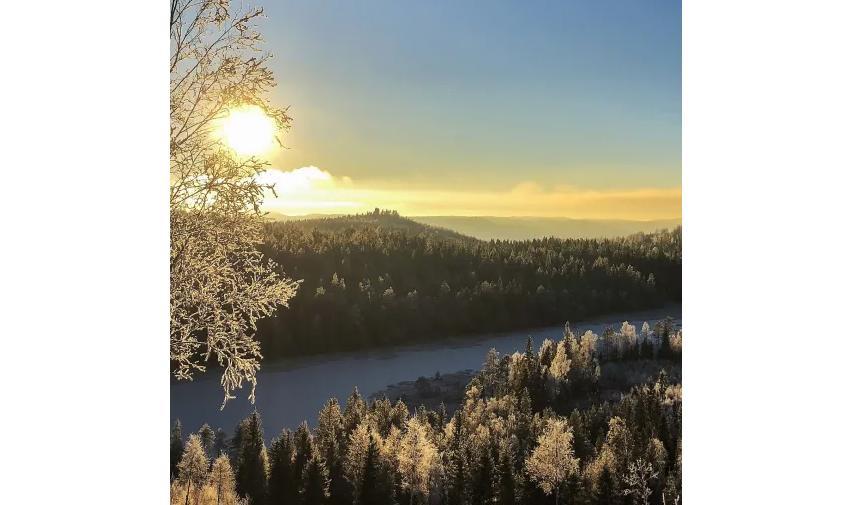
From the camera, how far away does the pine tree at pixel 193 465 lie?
4.12m

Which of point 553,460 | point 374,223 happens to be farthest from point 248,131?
point 553,460

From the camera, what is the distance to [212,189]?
4.24m

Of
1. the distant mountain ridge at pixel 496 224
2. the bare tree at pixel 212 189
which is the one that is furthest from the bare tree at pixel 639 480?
the bare tree at pixel 212 189

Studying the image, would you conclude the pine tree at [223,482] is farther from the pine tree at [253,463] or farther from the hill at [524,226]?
the hill at [524,226]

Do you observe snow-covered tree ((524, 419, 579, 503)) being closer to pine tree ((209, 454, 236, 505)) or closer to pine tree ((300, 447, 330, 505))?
pine tree ((300, 447, 330, 505))

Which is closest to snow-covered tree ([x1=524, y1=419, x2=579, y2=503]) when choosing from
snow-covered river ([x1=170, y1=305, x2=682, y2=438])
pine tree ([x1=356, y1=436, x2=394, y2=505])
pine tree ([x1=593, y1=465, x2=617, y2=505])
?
pine tree ([x1=593, y1=465, x2=617, y2=505])

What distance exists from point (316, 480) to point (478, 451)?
853 millimetres

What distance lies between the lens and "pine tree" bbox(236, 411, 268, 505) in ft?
13.3

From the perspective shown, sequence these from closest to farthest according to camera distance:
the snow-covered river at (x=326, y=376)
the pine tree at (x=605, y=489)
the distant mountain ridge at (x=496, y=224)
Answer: the pine tree at (x=605, y=489), the snow-covered river at (x=326, y=376), the distant mountain ridge at (x=496, y=224)

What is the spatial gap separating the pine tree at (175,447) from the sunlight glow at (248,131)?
59.1 inches

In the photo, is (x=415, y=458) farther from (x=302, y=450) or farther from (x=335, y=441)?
(x=302, y=450)

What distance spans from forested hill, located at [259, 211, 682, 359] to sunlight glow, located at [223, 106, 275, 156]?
430 mm
